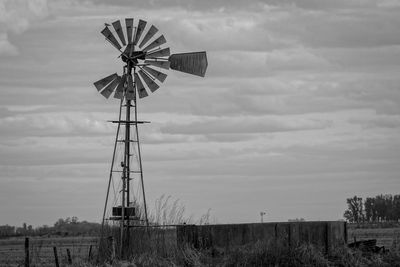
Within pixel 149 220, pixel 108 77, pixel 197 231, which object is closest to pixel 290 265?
pixel 197 231

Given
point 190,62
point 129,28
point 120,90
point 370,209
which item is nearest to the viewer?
point 129,28

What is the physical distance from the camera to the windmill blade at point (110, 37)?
33750mm

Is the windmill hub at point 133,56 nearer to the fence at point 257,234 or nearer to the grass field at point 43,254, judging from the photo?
the grass field at point 43,254

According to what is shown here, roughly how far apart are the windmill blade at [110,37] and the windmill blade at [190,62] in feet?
7.38

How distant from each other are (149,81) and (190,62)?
73.5 inches

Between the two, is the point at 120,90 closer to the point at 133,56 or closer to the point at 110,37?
the point at 133,56

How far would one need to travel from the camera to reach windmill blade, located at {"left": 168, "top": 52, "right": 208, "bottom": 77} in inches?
1341

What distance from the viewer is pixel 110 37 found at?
1341 inches

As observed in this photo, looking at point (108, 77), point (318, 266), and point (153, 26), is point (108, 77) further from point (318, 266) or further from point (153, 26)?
point (318, 266)

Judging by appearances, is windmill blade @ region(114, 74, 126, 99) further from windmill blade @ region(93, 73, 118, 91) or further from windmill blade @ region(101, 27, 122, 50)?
windmill blade @ region(101, 27, 122, 50)

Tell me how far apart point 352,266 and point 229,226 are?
14.7ft

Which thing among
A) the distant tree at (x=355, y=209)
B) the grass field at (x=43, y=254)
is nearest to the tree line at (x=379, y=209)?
the distant tree at (x=355, y=209)

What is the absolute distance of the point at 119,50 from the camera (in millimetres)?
34344

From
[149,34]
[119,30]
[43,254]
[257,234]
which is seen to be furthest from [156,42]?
[43,254]
